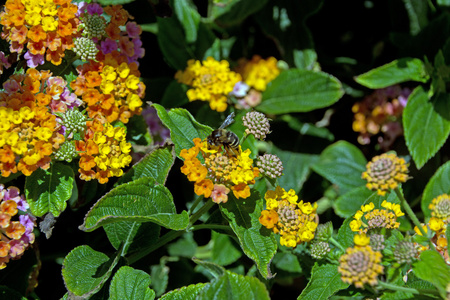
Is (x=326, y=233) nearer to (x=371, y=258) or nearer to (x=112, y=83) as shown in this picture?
(x=371, y=258)

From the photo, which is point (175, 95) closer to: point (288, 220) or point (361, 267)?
point (288, 220)

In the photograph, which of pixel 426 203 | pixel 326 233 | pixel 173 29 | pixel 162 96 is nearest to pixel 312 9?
pixel 173 29

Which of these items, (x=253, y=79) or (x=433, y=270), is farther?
(x=253, y=79)

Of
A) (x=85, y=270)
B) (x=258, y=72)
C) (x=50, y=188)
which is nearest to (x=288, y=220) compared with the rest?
(x=85, y=270)

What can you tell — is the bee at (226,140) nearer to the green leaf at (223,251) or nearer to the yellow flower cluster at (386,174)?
the yellow flower cluster at (386,174)

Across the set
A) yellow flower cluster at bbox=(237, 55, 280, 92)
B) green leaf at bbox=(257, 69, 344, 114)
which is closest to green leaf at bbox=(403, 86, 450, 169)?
green leaf at bbox=(257, 69, 344, 114)

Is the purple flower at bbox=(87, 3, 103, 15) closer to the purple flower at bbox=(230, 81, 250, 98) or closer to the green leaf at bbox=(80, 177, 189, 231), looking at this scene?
the green leaf at bbox=(80, 177, 189, 231)
